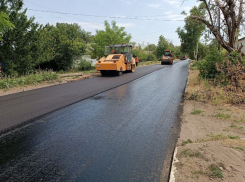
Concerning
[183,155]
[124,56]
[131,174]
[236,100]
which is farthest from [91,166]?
[124,56]

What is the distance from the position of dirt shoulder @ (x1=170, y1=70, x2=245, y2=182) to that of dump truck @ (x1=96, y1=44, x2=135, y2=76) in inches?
418

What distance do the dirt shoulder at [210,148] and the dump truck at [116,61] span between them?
10.6m

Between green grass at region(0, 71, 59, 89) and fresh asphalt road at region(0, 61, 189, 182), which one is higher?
green grass at region(0, 71, 59, 89)

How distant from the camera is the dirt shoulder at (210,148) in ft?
10.0

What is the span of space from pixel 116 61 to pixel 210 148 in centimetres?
1335

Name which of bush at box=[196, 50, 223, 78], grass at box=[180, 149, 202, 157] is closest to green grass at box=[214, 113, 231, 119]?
grass at box=[180, 149, 202, 157]

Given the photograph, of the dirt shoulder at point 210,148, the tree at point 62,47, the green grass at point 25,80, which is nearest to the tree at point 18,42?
the tree at point 62,47

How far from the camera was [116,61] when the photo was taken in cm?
1655

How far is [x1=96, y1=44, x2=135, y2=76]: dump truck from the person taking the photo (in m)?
16.3

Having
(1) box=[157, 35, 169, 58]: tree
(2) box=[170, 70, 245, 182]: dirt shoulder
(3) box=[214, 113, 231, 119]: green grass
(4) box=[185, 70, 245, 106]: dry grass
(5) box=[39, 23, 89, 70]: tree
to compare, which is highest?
(1) box=[157, 35, 169, 58]: tree

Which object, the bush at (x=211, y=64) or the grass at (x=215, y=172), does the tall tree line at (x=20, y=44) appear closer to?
the bush at (x=211, y=64)

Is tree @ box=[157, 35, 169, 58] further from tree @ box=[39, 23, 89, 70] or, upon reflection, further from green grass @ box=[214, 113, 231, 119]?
green grass @ box=[214, 113, 231, 119]

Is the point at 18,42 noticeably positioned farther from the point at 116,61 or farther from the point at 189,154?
the point at 189,154

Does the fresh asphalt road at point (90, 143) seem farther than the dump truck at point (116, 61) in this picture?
No
